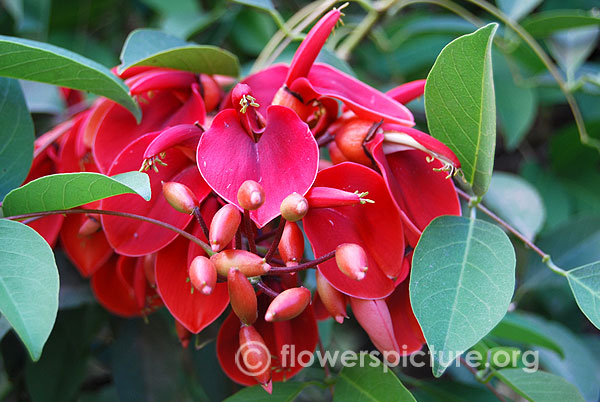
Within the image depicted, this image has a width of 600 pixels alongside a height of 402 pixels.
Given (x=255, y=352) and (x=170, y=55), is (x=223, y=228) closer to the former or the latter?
(x=255, y=352)

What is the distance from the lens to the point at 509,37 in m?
0.92

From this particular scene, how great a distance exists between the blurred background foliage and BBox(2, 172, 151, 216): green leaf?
193 mm

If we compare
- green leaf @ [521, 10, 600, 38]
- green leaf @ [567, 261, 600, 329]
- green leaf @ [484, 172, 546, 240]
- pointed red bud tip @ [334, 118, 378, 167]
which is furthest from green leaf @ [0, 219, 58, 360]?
green leaf @ [521, 10, 600, 38]

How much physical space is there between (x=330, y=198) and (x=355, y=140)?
0.29 feet

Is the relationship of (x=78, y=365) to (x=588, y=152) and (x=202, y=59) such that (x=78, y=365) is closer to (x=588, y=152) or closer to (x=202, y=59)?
(x=202, y=59)

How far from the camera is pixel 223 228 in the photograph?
38cm

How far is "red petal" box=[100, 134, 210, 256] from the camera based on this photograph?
46cm

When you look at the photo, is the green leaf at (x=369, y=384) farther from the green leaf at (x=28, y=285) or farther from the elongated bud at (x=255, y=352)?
the green leaf at (x=28, y=285)

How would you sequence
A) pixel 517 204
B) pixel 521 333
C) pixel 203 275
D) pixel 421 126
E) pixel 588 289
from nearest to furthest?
pixel 203 275 → pixel 588 289 → pixel 521 333 → pixel 517 204 → pixel 421 126

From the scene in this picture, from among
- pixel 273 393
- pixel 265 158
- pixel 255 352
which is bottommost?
pixel 273 393

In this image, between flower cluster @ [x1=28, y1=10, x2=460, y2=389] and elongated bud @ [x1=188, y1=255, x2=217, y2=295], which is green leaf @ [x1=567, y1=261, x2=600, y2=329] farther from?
elongated bud @ [x1=188, y1=255, x2=217, y2=295]

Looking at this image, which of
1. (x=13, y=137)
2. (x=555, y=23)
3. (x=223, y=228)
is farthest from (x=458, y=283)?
(x=555, y=23)

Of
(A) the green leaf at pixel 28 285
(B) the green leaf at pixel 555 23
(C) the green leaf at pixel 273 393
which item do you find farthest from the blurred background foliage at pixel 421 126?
(A) the green leaf at pixel 28 285

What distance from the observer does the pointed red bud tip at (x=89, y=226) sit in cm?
50
